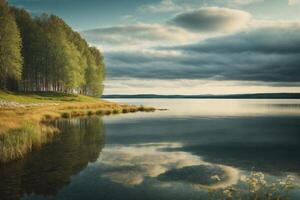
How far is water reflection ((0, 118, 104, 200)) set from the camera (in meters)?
15.8

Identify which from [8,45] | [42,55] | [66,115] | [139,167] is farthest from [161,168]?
[42,55]

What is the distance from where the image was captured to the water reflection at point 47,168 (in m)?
15.8

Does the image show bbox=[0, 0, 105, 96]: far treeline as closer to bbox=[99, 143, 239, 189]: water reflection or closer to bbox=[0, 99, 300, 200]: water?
bbox=[0, 99, 300, 200]: water

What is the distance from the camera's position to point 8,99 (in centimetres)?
6000

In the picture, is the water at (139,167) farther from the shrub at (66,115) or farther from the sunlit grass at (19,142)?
the shrub at (66,115)

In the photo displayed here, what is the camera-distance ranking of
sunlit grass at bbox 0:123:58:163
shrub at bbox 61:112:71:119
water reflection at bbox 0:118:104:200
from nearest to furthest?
water reflection at bbox 0:118:104:200, sunlit grass at bbox 0:123:58:163, shrub at bbox 61:112:71:119

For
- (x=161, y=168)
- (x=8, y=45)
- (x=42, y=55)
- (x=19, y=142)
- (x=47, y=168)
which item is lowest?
(x=161, y=168)

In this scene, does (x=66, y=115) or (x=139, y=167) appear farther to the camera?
(x=66, y=115)

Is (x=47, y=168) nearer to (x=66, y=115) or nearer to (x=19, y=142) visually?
(x=19, y=142)

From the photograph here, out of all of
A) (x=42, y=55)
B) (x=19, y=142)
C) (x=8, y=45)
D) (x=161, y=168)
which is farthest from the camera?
(x=42, y=55)

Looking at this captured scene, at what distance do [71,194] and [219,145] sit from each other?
18389mm

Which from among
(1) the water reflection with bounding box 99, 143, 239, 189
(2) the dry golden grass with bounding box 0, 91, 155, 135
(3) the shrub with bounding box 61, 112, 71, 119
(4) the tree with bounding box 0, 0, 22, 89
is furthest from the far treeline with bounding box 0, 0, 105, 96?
(1) the water reflection with bounding box 99, 143, 239, 189

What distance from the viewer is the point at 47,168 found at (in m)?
20.0

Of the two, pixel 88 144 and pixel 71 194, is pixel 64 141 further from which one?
pixel 71 194
